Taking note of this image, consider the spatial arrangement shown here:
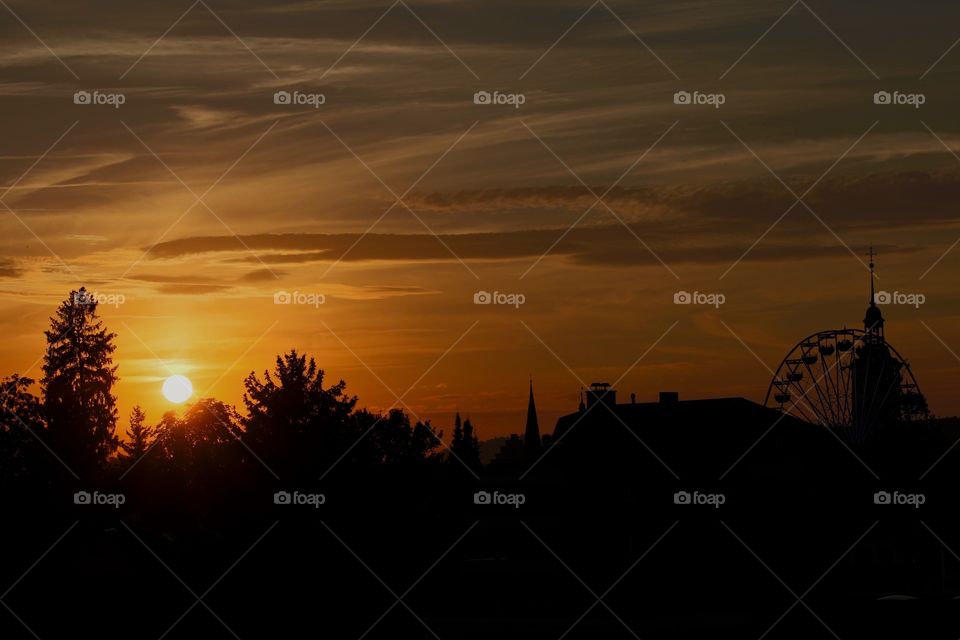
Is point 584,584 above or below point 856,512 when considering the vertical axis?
below

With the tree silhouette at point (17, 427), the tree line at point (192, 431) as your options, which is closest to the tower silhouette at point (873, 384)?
the tree line at point (192, 431)

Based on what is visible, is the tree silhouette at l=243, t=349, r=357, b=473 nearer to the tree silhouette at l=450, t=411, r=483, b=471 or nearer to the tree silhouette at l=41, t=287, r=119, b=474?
the tree silhouette at l=41, t=287, r=119, b=474

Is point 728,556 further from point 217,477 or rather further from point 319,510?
point 217,477

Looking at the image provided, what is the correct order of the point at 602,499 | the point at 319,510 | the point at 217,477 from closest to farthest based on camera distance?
the point at 319,510, the point at 217,477, the point at 602,499

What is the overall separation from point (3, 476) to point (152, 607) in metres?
49.4

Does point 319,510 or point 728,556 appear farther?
point 728,556

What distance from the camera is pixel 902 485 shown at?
221 ft

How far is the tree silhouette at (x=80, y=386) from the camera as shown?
86500 millimetres

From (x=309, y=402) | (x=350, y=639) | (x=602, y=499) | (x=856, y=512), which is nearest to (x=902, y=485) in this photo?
(x=856, y=512)

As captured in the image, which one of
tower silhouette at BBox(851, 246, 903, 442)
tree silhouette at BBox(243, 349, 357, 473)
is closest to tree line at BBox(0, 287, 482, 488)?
tree silhouette at BBox(243, 349, 357, 473)

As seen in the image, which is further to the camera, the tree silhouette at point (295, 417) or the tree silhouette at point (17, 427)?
the tree silhouette at point (17, 427)

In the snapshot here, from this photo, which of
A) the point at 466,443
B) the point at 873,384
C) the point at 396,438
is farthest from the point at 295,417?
the point at 466,443

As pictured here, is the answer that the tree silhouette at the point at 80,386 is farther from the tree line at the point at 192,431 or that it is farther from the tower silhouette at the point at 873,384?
the tower silhouette at the point at 873,384

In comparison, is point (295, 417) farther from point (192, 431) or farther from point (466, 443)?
point (466, 443)
